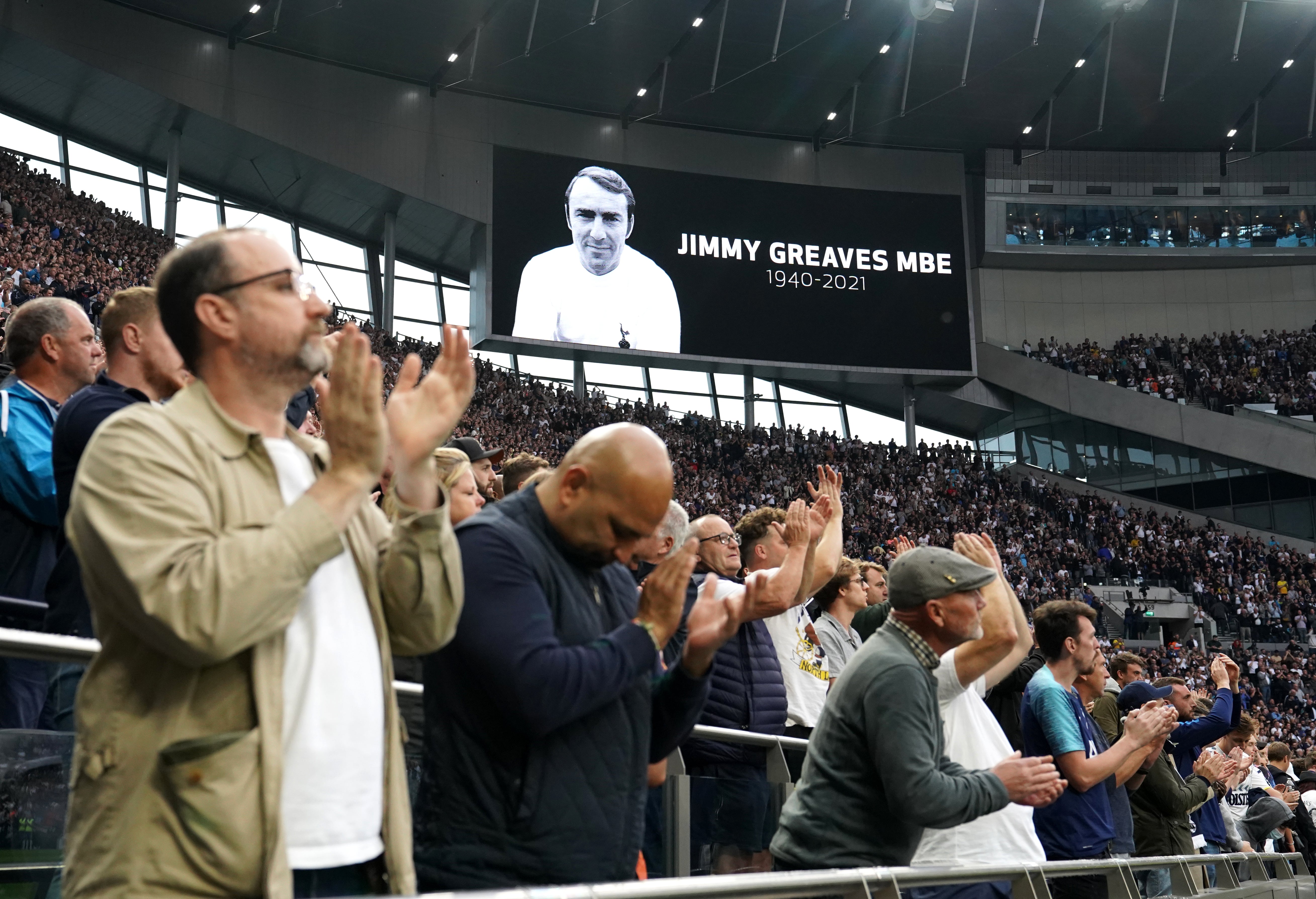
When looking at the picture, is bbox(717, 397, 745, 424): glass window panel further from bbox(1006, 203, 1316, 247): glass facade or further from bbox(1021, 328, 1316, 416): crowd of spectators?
bbox(1006, 203, 1316, 247): glass facade

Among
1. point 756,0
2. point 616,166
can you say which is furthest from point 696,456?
point 756,0

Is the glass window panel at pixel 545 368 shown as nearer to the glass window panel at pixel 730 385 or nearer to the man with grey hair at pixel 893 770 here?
the glass window panel at pixel 730 385

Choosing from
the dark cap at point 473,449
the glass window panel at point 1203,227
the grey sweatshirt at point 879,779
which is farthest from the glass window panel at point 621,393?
the grey sweatshirt at point 879,779

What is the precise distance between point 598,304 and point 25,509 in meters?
21.8

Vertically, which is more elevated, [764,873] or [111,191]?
[111,191]

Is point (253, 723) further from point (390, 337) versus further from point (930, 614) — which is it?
point (390, 337)

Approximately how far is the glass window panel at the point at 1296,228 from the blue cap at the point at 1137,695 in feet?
98.3

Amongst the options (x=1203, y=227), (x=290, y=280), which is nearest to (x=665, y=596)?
(x=290, y=280)

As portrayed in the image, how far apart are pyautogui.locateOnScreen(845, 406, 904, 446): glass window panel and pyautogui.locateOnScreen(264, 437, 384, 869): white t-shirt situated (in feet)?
96.2

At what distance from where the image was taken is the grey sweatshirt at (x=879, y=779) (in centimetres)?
276

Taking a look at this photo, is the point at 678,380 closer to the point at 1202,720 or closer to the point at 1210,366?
the point at 1210,366

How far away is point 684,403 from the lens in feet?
93.3

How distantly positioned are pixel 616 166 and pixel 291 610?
2455cm

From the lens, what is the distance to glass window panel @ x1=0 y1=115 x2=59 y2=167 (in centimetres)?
2152
